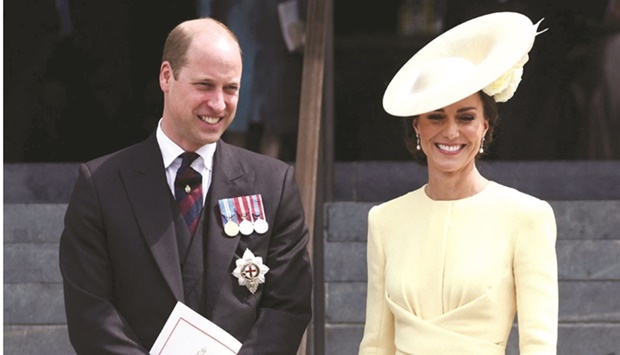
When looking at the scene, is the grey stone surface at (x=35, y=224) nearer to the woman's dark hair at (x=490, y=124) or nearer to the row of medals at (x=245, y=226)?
the row of medals at (x=245, y=226)

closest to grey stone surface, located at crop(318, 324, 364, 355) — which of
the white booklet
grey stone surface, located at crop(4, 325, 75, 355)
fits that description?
grey stone surface, located at crop(4, 325, 75, 355)

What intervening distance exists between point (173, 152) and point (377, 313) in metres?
0.74

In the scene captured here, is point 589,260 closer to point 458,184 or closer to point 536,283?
point 458,184

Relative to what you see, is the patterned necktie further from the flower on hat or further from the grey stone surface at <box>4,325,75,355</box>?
the grey stone surface at <box>4,325,75,355</box>

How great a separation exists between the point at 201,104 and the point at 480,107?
0.76 m

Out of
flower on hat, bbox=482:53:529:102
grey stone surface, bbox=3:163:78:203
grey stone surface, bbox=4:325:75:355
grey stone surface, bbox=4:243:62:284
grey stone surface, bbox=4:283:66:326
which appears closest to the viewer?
flower on hat, bbox=482:53:529:102

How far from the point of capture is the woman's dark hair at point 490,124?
4.35 meters

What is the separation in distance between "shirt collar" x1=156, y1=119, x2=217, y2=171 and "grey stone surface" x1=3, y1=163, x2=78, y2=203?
388 cm

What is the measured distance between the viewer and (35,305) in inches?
267

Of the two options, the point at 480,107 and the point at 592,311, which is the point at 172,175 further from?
the point at 592,311

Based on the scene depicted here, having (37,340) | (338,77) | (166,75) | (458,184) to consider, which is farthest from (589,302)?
(338,77)

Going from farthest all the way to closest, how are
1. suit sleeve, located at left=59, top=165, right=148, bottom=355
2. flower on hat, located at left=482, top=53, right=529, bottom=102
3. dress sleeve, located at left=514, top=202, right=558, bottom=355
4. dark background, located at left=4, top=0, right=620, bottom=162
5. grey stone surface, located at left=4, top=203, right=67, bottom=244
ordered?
dark background, located at left=4, top=0, right=620, bottom=162, grey stone surface, located at left=4, top=203, right=67, bottom=244, suit sleeve, located at left=59, top=165, right=148, bottom=355, flower on hat, located at left=482, top=53, right=529, bottom=102, dress sleeve, located at left=514, top=202, right=558, bottom=355

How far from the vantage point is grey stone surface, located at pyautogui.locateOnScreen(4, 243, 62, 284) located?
22.8 ft

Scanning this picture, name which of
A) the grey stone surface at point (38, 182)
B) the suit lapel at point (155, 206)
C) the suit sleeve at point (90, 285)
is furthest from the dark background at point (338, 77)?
the suit sleeve at point (90, 285)
